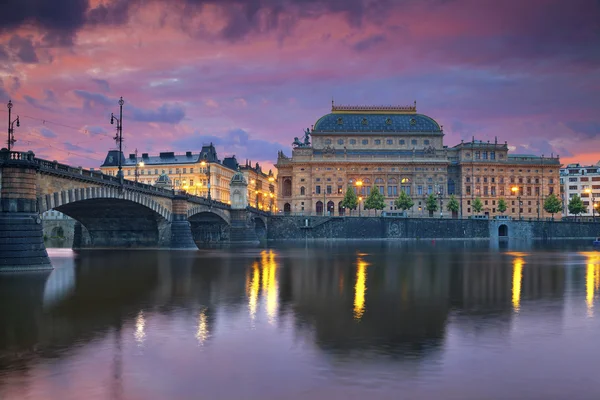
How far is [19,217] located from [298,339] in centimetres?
3297

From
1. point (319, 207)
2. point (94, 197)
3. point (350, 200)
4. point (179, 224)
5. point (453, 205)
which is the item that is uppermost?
point (350, 200)

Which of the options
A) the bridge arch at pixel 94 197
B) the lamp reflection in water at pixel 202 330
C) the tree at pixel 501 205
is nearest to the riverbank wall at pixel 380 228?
the tree at pixel 501 205

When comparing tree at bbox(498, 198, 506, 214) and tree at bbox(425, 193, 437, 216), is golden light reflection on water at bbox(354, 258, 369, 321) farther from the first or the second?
tree at bbox(498, 198, 506, 214)

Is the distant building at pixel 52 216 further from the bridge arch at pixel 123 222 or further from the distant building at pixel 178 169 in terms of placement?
the bridge arch at pixel 123 222

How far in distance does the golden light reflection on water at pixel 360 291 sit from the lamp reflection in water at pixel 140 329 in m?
9.30

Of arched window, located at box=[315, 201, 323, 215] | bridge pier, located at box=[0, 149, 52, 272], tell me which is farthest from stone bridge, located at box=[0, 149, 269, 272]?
arched window, located at box=[315, 201, 323, 215]

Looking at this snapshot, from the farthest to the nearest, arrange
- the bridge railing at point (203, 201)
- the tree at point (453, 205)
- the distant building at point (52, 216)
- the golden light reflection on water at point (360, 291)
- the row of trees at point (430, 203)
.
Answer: the tree at point (453, 205) < the row of trees at point (430, 203) < the distant building at point (52, 216) < the bridge railing at point (203, 201) < the golden light reflection on water at point (360, 291)

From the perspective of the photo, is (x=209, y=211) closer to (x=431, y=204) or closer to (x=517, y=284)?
(x=517, y=284)

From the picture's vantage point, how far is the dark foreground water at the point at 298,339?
16.4m

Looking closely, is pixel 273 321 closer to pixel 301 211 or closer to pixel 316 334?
pixel 316 334

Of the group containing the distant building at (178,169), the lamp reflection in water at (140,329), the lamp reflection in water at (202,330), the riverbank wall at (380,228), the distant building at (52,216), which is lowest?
the lamp reflection in water at (202,330)

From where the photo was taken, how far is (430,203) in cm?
17900

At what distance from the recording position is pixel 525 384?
16562 mm

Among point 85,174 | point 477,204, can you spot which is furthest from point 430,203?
point 85,174
